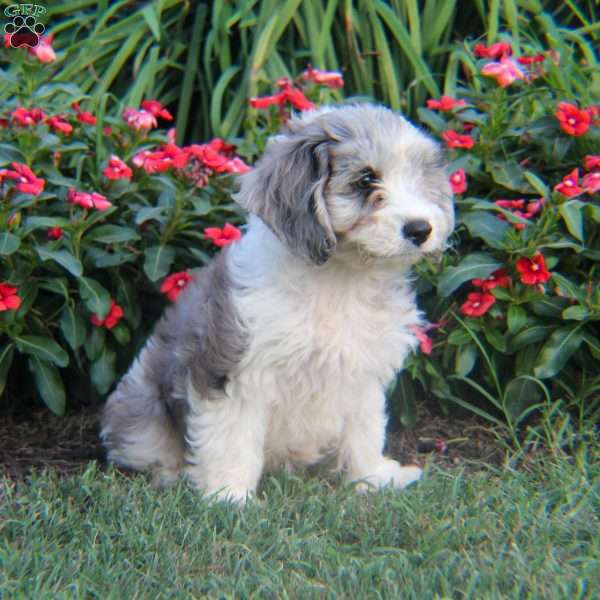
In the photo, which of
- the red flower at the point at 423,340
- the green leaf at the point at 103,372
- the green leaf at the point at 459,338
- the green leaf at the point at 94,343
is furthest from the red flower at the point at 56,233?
the green leaf at the point at 459,338

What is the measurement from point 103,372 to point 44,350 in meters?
0.35

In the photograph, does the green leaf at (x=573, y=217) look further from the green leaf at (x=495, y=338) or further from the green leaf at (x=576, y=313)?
the green leaf at (x=495, y=338)

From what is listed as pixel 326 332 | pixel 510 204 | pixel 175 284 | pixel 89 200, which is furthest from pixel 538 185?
pixel 89 200

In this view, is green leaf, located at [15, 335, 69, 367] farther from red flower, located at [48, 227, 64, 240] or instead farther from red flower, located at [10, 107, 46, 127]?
red flower, located at [10, 107, 46, 127]

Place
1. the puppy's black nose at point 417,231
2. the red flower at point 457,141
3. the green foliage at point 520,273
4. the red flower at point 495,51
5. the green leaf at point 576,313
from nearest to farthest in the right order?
the puppy's black nose at point 417,231
the green leaf at point 576,313
the green foliage at point 520,273
the red flower at point 457,141
the red flower at point 495,51

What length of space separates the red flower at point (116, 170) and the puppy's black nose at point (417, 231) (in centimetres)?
182

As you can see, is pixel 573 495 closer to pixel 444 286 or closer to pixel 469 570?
pixel 469 570

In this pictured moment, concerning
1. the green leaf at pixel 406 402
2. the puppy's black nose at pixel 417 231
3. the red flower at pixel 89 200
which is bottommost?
the green leaf at pixel 406 402

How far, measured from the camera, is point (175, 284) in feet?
16.1

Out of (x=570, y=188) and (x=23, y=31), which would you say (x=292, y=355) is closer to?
(x=570, y=188)

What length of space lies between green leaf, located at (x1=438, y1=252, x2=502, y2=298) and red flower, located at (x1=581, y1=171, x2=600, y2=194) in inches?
22.8

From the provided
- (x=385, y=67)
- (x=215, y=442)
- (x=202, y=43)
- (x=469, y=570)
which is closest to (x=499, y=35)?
(x=385, y=67)

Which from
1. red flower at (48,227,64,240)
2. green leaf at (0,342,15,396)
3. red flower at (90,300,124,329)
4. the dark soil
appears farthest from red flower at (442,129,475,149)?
green leaf at (0,342,15,396)

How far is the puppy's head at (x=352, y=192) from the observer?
3.64 metres
